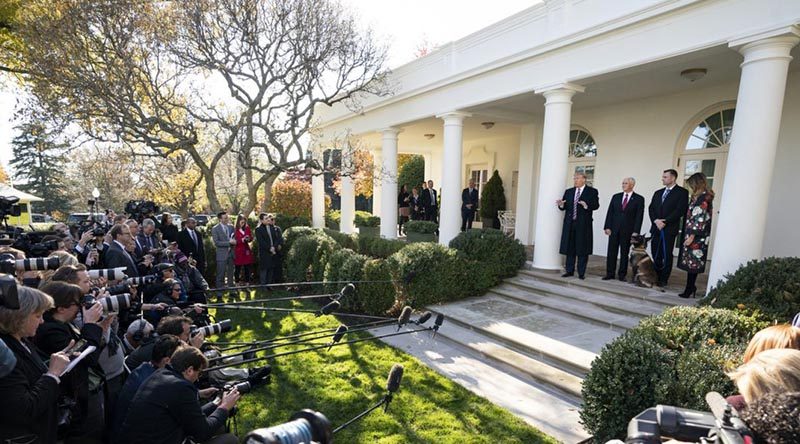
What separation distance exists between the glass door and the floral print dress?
2123 mm

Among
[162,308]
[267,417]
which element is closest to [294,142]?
[162,308]

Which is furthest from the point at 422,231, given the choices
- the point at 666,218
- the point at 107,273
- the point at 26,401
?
the point at 26,401

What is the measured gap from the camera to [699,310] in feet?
13.0

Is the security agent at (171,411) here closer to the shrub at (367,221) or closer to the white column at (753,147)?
the white column at (753,147)

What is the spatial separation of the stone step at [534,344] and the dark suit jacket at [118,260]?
15.4 ft

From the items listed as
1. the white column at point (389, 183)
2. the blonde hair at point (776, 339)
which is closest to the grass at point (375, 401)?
the blonde hair at point (776, 339)

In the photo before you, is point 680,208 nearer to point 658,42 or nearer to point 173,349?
point 658,42

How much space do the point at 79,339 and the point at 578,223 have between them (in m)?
7.10

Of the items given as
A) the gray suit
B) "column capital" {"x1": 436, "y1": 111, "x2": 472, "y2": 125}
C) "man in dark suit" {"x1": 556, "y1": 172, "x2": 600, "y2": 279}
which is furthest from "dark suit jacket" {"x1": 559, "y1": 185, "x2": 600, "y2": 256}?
the gray suit

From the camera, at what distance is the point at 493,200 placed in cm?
1370

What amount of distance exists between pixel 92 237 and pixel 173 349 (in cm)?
473

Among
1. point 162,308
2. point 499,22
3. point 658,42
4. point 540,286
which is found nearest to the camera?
point 162,308

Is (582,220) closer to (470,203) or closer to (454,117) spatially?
(454,117)

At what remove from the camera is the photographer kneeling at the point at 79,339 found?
2.34m
